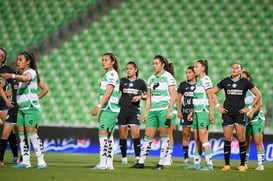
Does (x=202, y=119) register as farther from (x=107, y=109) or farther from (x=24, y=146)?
(x=24, y=146)

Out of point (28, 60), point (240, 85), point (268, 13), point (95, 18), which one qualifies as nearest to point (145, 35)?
point (95, 18)

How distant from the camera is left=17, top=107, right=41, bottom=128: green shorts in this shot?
336 inches

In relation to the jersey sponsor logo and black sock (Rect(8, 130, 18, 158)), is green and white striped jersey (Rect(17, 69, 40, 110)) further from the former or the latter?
the jersey sponsor logo

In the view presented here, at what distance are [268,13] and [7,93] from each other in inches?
497

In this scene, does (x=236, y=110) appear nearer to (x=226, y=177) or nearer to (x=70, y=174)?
(x=226, y=177)

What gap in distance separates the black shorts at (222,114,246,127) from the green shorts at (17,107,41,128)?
370 centimetres

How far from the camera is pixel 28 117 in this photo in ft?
28.1

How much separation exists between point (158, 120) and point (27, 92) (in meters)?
2.40

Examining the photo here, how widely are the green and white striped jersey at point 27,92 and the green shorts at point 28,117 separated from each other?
7cm

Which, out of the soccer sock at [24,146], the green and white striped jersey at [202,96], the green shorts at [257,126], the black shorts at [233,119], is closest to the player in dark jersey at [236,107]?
the black shorts at [233,119]

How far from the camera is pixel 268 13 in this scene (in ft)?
64.2

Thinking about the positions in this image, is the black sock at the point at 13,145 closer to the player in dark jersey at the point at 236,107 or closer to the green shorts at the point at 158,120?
the green shorts at the point at 158,120

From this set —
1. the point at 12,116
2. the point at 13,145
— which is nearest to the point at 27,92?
the point at 12,116

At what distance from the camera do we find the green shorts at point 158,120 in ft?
30.4
